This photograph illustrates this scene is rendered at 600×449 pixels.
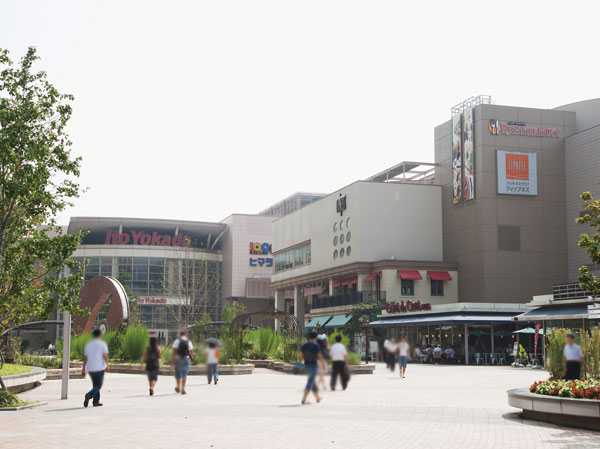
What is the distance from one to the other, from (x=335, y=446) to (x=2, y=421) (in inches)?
361

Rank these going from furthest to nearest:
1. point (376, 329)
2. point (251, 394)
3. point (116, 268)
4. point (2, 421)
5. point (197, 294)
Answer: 1. point (116, 268)
2. point (197, 294)
3. point (376, 329)
4. point (251, 394)
5. point (2, 421)

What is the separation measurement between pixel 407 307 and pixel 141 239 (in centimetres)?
7611

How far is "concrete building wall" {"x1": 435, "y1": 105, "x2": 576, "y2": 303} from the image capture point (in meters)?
82.7

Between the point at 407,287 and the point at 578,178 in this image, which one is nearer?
the point at 578,178

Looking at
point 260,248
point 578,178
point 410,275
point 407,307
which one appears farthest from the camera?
point 260,248

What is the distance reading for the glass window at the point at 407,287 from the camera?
284ft

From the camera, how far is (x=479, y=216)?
83.2 meters

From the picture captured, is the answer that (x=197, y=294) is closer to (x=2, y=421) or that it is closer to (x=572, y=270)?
(x=572, y=270)

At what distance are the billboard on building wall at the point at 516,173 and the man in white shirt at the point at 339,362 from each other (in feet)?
260

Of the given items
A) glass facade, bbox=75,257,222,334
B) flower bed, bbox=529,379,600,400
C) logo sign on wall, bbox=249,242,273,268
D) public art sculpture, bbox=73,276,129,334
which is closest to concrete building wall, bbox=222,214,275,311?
logo sign on wall, bbox=249,242,273,268

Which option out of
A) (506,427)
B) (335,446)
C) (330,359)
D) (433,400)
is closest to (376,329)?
(433,400)

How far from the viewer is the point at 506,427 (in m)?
18.6

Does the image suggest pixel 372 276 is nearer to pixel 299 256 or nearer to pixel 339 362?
pixel 299 256

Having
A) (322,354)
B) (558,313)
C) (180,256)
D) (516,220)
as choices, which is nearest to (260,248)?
(180,256)
